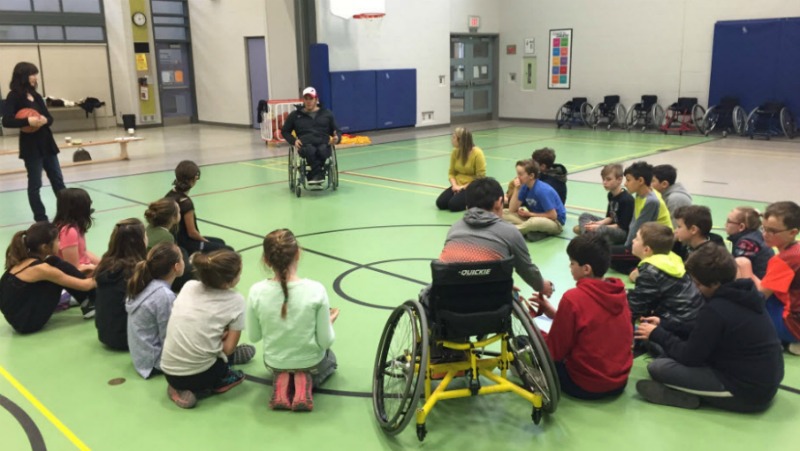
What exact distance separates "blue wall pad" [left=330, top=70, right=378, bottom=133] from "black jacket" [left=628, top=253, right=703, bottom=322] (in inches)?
445

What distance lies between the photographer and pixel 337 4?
13320 millimetres

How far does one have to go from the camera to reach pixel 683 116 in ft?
47.6

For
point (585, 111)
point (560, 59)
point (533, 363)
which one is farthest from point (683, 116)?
point (533, 363)

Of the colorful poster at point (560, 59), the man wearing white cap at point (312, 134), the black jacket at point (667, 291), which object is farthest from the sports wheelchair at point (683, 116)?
the black jacket at point (667, 291)

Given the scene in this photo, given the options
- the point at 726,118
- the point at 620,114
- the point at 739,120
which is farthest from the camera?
the point at 620,114

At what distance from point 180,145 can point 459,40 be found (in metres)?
7.84

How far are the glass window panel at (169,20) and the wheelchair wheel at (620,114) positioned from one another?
11.8 meters

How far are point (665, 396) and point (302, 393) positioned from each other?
67.3 inches

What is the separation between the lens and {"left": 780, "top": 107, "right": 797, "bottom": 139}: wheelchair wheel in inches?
529

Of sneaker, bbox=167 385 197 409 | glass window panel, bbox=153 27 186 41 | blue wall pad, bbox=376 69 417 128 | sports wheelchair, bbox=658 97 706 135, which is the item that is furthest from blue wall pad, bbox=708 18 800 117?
sneaker, bbox=167 385 197 409

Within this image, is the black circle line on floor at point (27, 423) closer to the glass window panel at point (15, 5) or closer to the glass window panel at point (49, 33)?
the glass window panel at point (15, 5)

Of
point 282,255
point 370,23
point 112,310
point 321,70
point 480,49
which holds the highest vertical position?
point 370,23

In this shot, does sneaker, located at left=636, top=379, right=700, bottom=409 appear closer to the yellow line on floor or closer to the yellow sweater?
the yellow line on floor

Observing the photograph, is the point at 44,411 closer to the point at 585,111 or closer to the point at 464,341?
the point at 464,341
